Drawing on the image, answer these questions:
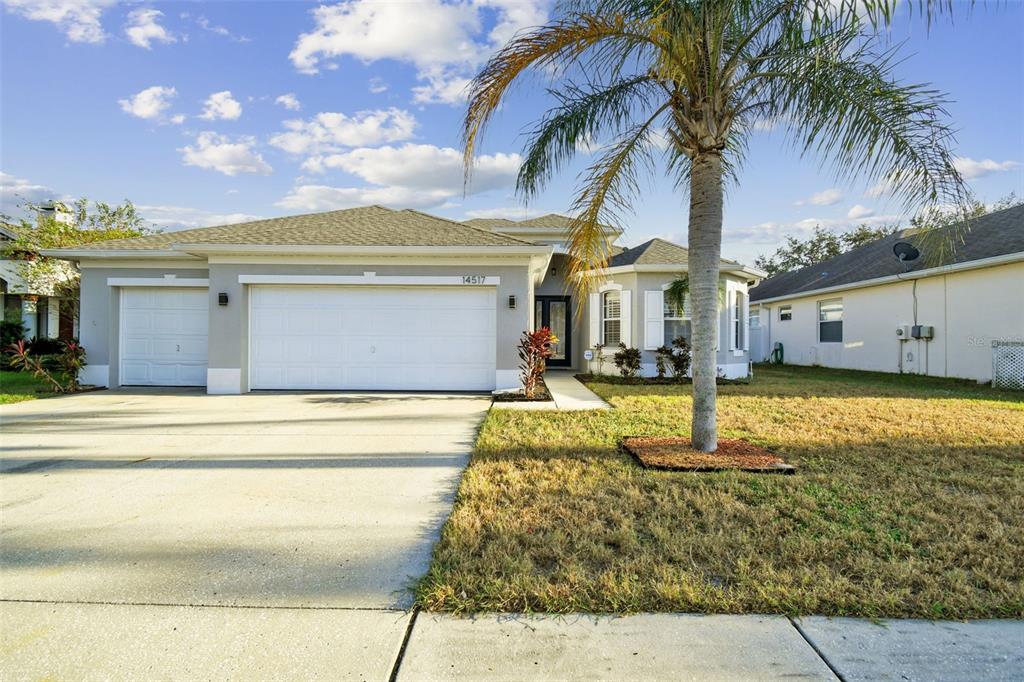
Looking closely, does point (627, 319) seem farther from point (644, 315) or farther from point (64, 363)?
point (64, 363)

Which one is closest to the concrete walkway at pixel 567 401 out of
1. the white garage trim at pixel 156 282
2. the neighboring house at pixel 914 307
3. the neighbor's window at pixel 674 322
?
the neighbor's window at pixel 674 322

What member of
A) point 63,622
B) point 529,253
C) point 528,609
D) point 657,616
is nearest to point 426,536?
point 528,609

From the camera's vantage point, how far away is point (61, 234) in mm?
17531

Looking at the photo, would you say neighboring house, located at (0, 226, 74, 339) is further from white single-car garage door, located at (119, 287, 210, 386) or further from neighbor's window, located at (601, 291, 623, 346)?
neighbor's window, located at (601, 291, 623, 346)

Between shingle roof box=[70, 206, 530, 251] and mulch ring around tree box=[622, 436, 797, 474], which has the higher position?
shingle roof box=[70, 206, 530, 251]

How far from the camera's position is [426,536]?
3.48 m

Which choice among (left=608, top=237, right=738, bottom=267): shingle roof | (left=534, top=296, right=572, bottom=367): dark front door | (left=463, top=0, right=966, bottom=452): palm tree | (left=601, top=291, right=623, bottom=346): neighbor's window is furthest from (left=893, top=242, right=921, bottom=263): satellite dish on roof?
(left=463, top=0, right=966, bottom=452): palm tree

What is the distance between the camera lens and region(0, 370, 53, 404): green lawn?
9.64m

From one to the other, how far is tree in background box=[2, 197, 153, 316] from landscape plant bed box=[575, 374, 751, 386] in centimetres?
1527

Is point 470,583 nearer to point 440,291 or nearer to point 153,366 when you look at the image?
point 440,291

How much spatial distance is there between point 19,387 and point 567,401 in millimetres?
12321

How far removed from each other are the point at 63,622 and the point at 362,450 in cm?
341

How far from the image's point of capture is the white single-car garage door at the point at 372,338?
10.6 metres

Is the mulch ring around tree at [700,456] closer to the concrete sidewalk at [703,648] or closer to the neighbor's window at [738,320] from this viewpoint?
the concrete sidewalk at [703,648]
